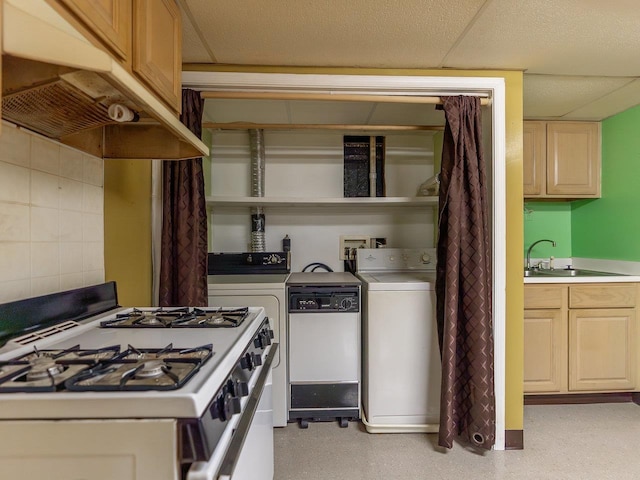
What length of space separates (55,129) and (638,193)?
3.49 m

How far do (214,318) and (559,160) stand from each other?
2894 millimetres

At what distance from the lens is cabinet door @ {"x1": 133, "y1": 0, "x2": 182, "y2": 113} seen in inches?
43.2

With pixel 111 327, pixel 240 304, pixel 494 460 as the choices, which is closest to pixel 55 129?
pixel 111 327

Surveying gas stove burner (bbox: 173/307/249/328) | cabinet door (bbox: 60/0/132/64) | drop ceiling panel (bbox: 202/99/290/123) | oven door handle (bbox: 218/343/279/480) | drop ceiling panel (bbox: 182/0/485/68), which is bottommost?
oven door handle (bbox: 218/343/279/480)

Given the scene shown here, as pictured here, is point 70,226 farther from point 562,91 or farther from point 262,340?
point 562,91

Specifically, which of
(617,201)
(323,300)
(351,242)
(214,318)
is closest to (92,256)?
(214,318)

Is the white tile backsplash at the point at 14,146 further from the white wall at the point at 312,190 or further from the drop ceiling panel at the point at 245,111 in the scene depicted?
the white wall at the point at 312,190

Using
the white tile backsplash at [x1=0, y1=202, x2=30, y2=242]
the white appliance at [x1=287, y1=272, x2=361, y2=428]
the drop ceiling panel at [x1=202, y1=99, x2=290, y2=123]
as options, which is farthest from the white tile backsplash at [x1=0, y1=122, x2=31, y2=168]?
the white appliance at [x1=287, y1=272, x2=361, y2=428]

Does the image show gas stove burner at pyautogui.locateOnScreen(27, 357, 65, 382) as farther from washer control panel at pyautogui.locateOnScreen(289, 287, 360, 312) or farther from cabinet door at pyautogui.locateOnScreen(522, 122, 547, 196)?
cabinet door at pyautogui.locateOnScreen(522, 122, 547, 196)

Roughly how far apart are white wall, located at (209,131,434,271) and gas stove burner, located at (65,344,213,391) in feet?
6.10

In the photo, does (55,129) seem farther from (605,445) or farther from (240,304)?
(605,445)

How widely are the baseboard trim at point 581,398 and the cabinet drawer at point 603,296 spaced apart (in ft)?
2.14

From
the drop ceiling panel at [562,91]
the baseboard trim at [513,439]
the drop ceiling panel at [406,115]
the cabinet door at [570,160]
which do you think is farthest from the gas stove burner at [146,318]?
the cabinet door at [570,160]

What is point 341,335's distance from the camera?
6.81ft
